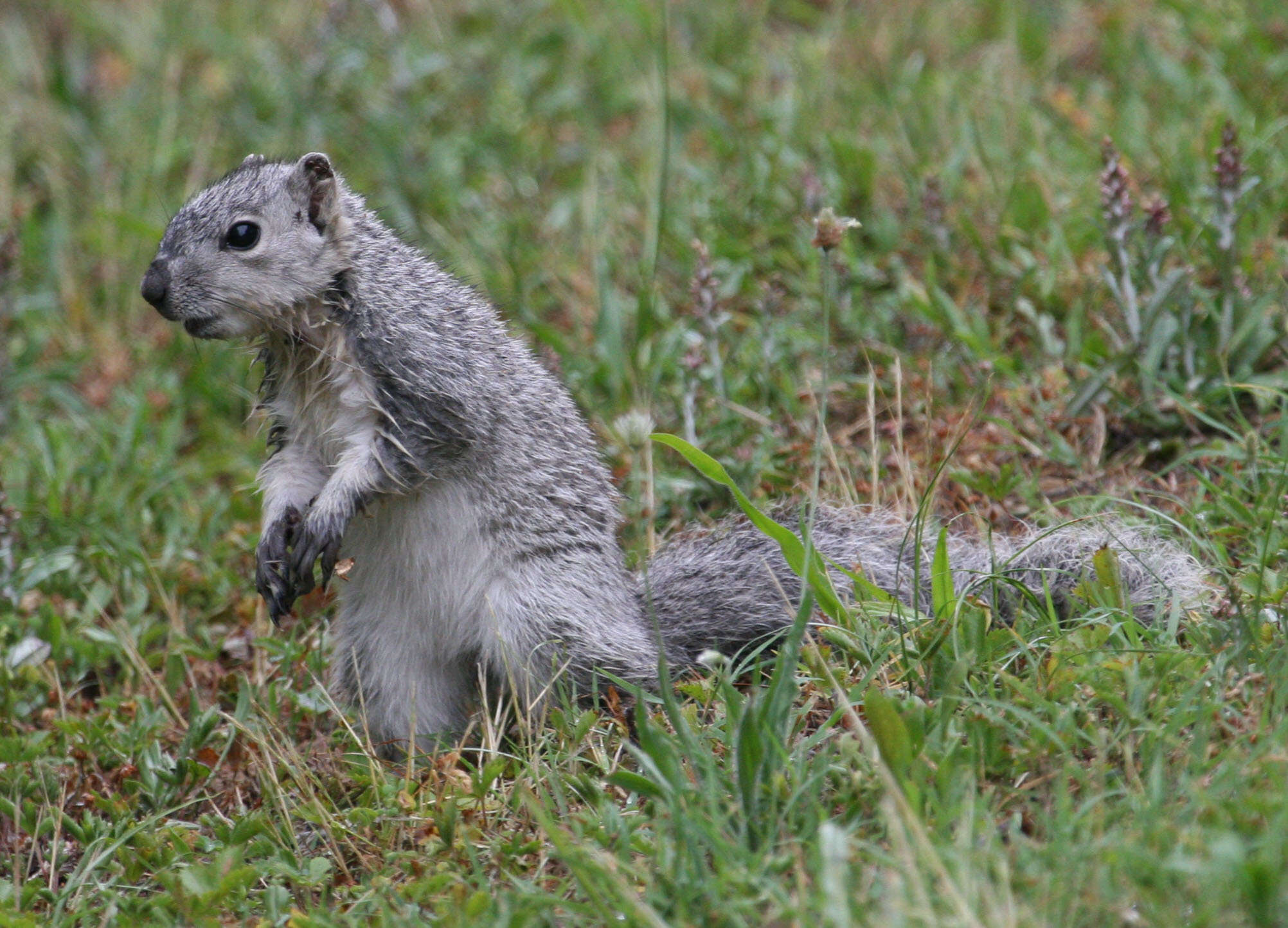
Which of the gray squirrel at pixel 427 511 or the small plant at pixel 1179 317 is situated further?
the small plant at pixel 1179 317

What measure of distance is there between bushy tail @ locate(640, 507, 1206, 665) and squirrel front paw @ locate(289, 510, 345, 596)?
814 mm

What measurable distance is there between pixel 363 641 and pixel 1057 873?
2.08 meters

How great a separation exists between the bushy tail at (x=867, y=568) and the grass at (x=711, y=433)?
131 millimetres

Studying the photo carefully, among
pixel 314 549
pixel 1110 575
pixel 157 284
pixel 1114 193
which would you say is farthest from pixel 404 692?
pixel 1114 193

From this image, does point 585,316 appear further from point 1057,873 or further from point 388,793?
point 1057,873

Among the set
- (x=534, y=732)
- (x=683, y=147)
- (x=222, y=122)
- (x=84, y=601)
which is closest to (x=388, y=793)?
(x=534, y=732)

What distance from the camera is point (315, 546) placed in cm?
356

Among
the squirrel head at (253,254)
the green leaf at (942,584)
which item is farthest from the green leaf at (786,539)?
the squirrel head at (253,254)

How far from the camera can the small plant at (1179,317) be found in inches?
167

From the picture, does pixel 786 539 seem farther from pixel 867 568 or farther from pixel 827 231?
pixel 827 231

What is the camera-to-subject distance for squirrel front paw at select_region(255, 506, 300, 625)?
369 centimetres

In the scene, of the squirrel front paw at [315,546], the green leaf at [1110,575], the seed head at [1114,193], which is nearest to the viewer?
the green leaf at [1110,575]

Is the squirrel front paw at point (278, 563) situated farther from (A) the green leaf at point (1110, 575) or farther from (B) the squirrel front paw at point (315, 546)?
(A) the green leaf at point (1110, 575)

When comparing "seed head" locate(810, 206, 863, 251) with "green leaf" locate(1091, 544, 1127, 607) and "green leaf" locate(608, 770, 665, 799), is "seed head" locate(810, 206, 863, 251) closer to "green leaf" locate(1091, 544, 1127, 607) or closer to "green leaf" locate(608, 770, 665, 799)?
"green leaf" locate(1091, 544, 1127, 607)
